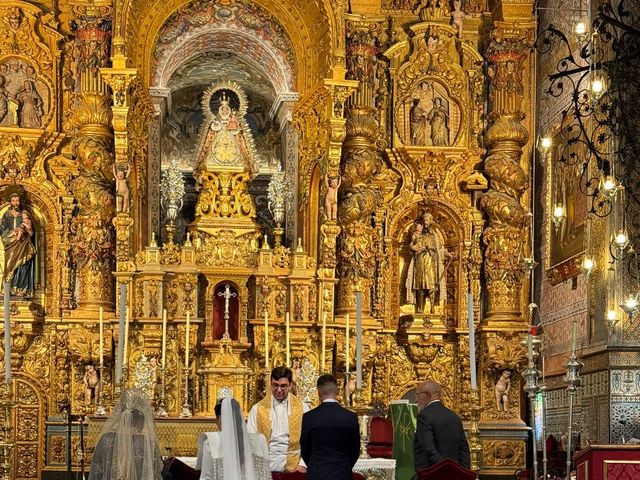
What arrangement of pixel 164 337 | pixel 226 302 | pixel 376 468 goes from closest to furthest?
pixel 376 468, pixel 164 337, pixel 226 302

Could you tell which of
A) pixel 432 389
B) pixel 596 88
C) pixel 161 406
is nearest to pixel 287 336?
pixel 161 406

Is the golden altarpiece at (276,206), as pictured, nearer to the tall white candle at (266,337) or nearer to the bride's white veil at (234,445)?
the tall white candle at (266,337)

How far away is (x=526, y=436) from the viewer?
78.0 feet

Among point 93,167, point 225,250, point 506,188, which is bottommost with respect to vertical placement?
point 225,250

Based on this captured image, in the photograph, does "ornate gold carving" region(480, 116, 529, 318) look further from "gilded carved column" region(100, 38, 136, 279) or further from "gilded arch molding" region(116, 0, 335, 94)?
"gilded carved column" region(100, 38, 136, 279)

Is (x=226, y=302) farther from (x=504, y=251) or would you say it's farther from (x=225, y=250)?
(x=504, y=251)

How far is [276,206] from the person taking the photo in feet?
81.0

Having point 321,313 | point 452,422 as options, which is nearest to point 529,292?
point 321,313

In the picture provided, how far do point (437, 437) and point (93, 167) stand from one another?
11054 millimetres

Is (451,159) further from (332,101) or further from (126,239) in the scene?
(126,239)

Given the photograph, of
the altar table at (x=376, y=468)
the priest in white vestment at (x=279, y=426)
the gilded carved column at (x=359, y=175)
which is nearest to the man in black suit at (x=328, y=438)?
the priest in white vestment at (x=279, y=426)

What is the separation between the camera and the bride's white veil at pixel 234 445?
12.4m

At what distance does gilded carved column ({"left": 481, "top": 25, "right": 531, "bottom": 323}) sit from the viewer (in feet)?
78.6

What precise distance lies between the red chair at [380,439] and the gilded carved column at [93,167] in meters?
6.86
